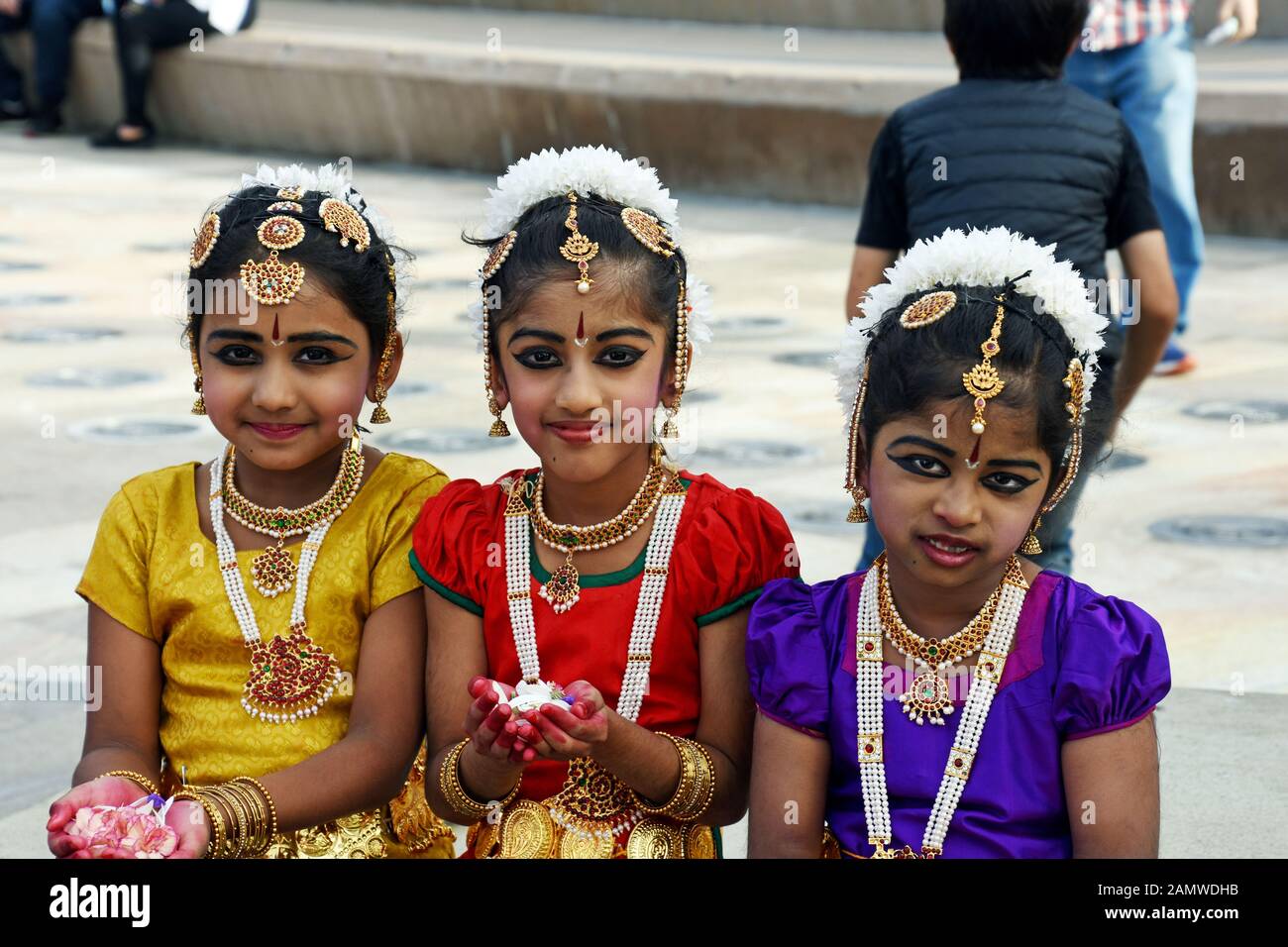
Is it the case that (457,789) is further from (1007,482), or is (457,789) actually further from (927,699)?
(1007,482)

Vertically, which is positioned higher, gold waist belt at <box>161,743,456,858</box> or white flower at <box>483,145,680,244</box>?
white flower at <box>483,145,680,244</box>

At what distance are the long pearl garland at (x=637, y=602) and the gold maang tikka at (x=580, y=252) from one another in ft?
1.17

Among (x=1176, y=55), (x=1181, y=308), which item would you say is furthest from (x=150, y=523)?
(x=1181, y=308)

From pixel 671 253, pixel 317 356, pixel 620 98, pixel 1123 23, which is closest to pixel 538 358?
pixel 671 253

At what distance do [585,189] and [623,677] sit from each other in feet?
2.42

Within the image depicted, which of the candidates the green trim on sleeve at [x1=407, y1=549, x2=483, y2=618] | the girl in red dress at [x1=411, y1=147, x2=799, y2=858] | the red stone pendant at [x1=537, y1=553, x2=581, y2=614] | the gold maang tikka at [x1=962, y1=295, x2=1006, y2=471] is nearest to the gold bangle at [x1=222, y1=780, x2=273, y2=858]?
the girl in red dress at [x1=411, y1=147, x2=799, y2=858]

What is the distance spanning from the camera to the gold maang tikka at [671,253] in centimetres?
291

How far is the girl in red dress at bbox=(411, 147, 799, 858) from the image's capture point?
2.82 meters

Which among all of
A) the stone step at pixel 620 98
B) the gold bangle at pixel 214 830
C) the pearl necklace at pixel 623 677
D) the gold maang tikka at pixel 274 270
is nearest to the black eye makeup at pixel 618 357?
the pearl necklace at pixel 623 677

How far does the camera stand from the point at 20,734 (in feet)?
13.8

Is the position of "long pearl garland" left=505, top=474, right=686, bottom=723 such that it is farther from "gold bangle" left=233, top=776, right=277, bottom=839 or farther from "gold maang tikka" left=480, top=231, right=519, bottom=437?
"gold bangle" left=233, top=776, right=277, bottom=839

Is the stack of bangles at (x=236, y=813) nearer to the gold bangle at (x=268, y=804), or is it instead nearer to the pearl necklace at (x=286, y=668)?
the gold bangle at (x=268, y=804)

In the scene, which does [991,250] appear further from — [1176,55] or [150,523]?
[1176,55]
